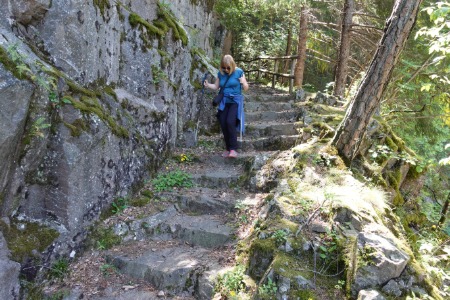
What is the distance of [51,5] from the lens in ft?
14.8

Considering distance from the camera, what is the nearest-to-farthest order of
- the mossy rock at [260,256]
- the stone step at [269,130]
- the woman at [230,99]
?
1. the mossy rock at [260,256]
2. the woman at [230,99]
3. the stone step at [269,130]

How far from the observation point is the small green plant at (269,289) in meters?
3.22

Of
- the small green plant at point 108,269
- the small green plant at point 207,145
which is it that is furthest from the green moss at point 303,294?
the small green plant at point 207,145

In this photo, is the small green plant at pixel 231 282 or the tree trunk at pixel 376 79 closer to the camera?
the small green plant at pixel 231 282

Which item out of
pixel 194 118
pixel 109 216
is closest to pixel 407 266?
pixel 109 216

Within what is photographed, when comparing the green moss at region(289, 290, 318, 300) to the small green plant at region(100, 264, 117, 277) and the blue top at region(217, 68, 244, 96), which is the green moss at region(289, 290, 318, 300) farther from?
the blue top at region(217, 68, 244, 96)

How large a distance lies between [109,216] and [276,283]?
272cm

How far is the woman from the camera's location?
6512 millimetres

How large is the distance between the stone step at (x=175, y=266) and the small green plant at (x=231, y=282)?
0.37 ft

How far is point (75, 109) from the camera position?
4367 millimetres

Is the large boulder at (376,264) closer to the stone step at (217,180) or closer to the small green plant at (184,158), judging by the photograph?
the stone step at (217,180)

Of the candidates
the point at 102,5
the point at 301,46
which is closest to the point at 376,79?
the point at 102,5

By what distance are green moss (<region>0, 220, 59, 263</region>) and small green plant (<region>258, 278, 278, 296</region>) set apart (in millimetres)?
2607

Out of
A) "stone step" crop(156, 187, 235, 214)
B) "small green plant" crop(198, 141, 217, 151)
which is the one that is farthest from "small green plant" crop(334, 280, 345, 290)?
"small green plant" crop(198, 141, 217, 151)
